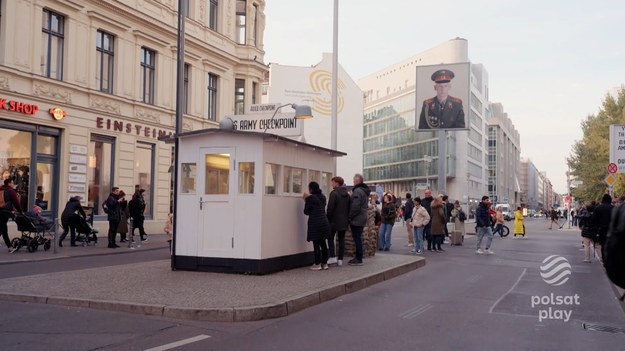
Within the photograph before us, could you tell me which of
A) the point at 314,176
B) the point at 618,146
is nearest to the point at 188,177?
the point at 314,176

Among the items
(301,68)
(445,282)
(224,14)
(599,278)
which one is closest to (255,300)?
(445,282)

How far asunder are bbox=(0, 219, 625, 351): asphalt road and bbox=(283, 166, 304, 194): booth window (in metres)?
2.77

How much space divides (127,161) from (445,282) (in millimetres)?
17751

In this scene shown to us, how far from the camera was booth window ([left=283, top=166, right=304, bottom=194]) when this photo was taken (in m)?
12.0

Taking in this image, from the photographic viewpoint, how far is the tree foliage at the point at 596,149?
48781 millimetres

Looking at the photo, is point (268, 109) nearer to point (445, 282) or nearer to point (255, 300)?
point (445, 282)

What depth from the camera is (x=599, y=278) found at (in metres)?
13.0

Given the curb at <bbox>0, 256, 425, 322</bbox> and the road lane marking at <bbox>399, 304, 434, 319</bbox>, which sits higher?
the curb at <bbox>0, 256, 425, 322</bbox>

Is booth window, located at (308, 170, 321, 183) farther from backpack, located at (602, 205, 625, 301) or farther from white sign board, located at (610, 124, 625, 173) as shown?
white sign board, located at (610, 124, 625, 173)

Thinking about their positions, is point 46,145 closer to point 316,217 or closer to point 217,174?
point 217,174

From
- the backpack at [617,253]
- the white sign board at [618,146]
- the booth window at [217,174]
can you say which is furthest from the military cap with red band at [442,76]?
the backpack at [617,253]

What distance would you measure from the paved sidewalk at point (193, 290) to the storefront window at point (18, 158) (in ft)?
34.1

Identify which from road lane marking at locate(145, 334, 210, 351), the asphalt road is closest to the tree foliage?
the asphalt road

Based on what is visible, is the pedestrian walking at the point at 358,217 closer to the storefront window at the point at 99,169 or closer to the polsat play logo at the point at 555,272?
the polsat play logo at the point at 555,272
